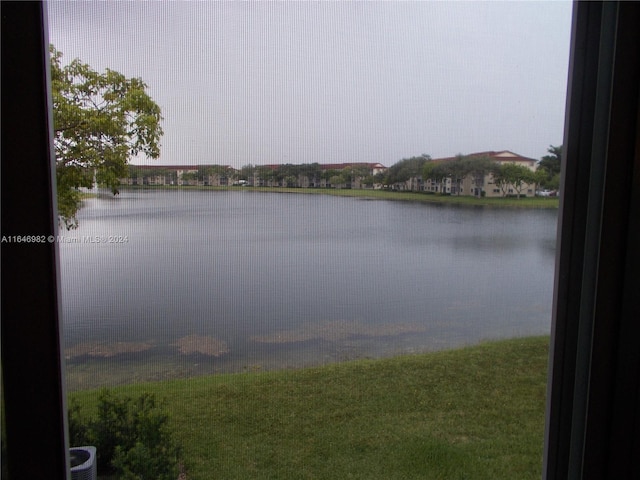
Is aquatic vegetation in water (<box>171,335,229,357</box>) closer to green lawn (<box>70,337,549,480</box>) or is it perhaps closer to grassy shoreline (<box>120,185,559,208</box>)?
green lawn (<box>70,337,549,480</box>)

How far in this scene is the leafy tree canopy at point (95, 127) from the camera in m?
0.80

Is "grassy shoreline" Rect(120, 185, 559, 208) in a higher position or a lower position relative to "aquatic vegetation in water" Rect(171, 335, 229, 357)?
higher

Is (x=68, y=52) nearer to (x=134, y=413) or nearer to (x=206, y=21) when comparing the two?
(x=206, y=21)

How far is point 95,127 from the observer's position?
0.84 m

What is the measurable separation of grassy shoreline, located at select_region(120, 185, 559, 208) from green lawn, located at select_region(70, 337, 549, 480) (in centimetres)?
30

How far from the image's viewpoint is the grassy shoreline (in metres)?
0.90

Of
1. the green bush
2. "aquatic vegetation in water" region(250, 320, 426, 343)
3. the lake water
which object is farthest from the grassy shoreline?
the green bush

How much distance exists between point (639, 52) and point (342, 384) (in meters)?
0.81

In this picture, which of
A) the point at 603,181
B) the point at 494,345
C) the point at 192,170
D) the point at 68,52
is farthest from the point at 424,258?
the point at 68,52

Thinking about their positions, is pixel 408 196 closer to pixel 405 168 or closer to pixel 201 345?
pixel 405 168

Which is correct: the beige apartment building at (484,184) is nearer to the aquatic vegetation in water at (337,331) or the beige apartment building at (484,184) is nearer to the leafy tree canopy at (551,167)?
the leafy tree canopy at (551,167)

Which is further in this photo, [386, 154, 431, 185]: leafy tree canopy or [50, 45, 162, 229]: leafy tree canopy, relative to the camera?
[386, 154, 431, 185]: leafy tree canopy

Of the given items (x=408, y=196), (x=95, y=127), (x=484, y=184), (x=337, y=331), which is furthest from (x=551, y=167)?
(x=95, y=127)

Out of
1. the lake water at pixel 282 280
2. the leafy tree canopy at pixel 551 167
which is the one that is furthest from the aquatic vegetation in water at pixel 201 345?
the leafy tree canopy at pixel 551 167
